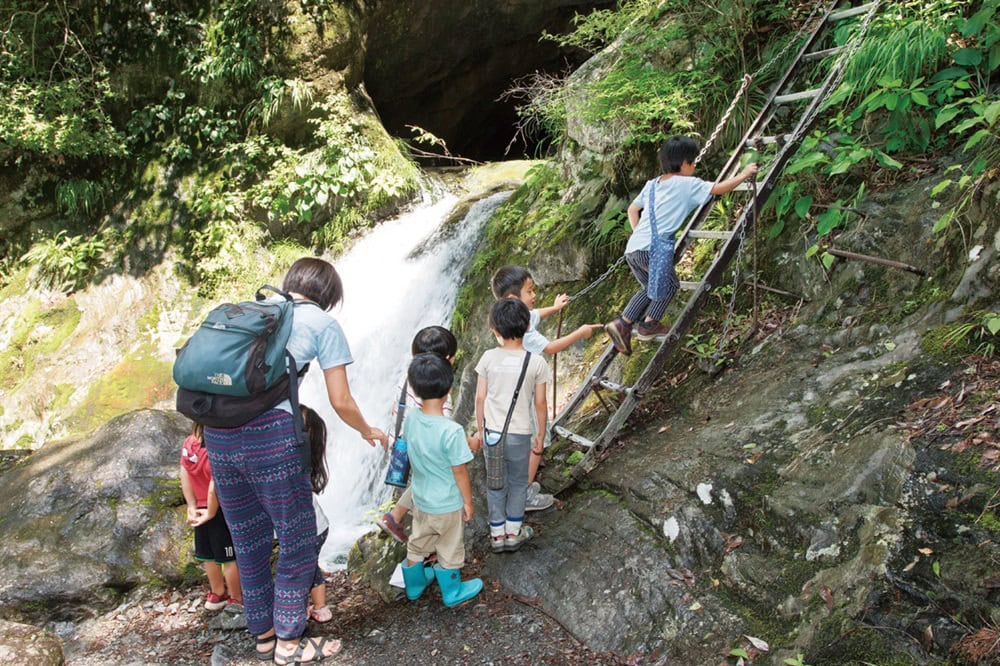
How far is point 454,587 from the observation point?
3.72 metres

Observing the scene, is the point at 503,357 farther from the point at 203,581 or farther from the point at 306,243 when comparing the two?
the point at 306,243

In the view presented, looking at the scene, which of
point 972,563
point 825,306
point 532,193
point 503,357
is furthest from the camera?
point 532,193

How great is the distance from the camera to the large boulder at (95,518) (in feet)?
15.8

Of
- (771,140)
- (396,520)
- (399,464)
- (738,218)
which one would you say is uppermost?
(771,140)

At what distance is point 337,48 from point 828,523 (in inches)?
394

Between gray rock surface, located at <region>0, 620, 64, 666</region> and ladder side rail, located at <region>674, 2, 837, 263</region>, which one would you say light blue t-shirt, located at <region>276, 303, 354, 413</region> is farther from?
ladder side rail, located at <region>674, 2, 837, 263</region>

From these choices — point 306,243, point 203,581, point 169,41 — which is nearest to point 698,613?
point 203,581

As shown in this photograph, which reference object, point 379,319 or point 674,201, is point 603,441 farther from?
point 379,319

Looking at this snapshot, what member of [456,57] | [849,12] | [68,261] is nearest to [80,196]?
[68,261]

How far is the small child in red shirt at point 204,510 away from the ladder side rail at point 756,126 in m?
3.27

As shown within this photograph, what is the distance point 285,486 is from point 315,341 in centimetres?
71

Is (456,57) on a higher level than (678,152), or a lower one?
higher

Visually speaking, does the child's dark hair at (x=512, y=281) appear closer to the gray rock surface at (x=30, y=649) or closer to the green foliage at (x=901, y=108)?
the green foliage at (x=901, y=108)

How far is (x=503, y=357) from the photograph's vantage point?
3.74 meters
